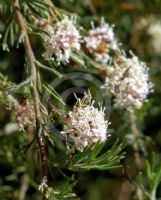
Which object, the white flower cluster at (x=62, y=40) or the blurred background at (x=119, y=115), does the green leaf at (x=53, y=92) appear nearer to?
the white flower cluster at (x=62, y=40)

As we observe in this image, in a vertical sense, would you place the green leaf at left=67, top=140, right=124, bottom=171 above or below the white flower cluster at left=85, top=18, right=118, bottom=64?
below

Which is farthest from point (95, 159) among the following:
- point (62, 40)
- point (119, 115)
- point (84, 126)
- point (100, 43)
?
point (119, 115)

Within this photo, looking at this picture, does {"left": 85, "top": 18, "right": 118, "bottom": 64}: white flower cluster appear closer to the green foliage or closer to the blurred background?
the blurred background

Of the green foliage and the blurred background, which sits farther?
the blurred background

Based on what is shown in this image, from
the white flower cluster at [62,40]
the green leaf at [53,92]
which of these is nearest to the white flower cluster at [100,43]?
the white flower cluster at [62,40]

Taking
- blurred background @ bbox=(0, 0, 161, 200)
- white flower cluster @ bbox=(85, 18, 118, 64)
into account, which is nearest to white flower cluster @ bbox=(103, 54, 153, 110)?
white flower cluster @ bbox=(85, 18, 118, 64)

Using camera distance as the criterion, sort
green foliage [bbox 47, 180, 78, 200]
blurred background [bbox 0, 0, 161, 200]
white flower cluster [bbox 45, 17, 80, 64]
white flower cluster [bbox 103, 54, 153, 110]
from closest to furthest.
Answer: green foliage [bbox 47, 180, 78, 200] < white flower cluster [bbox 45, 17, 80, 64] < white flower cluster [bbox 103, 54, 153, 110] < blurred background [bbox 0, 0, 161, 200]

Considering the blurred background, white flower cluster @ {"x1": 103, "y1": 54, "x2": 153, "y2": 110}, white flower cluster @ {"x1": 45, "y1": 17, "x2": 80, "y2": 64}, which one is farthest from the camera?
the blurred background

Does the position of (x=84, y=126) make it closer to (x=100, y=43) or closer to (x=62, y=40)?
(x=62, y=40)

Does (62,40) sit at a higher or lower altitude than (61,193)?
higher
